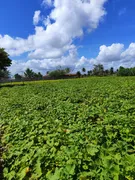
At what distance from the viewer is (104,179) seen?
2373 mm

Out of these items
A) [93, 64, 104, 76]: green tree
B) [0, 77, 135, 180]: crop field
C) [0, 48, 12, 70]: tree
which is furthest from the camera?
[93, 64, 104, 76]: green tree

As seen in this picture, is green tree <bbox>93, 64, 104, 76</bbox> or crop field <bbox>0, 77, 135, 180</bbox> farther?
green tree <bbox>93, 64, 104, 76</bbox>

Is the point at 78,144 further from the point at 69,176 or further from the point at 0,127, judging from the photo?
the point at 0,127

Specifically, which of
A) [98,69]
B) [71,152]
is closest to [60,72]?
[98,69]

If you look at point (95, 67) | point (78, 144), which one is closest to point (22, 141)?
point (78, 144)

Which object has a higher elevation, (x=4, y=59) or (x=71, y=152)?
(x=4, y=59)

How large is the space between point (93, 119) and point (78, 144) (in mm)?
2178

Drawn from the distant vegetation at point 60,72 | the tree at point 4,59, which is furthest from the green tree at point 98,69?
the tree at point 4,59

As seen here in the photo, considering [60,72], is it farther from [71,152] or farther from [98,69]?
[71,152]

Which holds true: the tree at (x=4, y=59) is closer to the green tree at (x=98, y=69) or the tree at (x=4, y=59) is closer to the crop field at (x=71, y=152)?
the crop field at (x=71, y=152)

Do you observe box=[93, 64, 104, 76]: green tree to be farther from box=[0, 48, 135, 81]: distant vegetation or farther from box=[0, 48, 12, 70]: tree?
box=[0, 48, 12, 70]: tree

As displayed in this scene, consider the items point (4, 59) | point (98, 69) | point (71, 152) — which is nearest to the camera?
point (71, 152)

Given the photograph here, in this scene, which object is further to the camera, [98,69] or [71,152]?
[98,69]

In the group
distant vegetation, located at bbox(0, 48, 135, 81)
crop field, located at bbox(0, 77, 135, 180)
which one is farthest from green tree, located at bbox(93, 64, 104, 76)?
crop field, located at bbox(0, 77, 135, 180)
